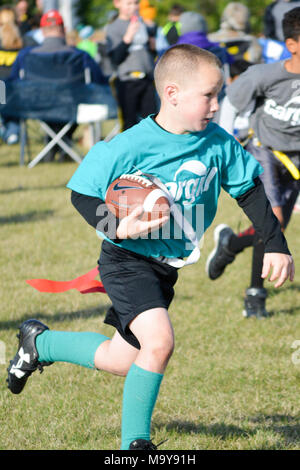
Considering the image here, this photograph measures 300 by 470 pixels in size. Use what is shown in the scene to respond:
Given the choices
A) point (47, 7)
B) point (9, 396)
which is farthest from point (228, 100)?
point (47, 7)

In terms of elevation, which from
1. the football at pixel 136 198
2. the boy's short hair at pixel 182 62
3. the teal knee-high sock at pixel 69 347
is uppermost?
the boy's short hair at pixel 182 62

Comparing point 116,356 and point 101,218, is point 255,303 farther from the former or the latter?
point 101,218

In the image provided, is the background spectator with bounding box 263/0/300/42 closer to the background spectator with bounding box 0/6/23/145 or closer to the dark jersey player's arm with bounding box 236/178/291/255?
the background spectator with bounding box 0/6/23/145

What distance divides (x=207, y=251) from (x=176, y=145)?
3724mm

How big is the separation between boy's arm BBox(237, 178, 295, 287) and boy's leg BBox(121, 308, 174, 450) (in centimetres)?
53

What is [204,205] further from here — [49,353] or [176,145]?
[49,353]

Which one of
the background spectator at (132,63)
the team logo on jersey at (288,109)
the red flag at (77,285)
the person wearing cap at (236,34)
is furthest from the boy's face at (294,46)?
the person wearing cap at (236,34)

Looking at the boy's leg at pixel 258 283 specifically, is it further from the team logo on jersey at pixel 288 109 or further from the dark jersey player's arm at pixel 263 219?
the dark jersey player's arm at pixel 263 219

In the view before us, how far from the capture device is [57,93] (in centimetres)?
1019

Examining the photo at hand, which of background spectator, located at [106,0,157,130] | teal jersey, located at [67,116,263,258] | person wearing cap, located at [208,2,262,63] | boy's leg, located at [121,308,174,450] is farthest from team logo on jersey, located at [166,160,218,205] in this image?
person wearing cap, located at [208,2,262,63]

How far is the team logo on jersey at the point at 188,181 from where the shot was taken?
114 inches

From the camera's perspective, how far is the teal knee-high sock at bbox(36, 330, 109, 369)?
3105 millimetres

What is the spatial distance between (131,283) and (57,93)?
781cm

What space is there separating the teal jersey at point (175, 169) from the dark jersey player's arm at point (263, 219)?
0.05 meters
